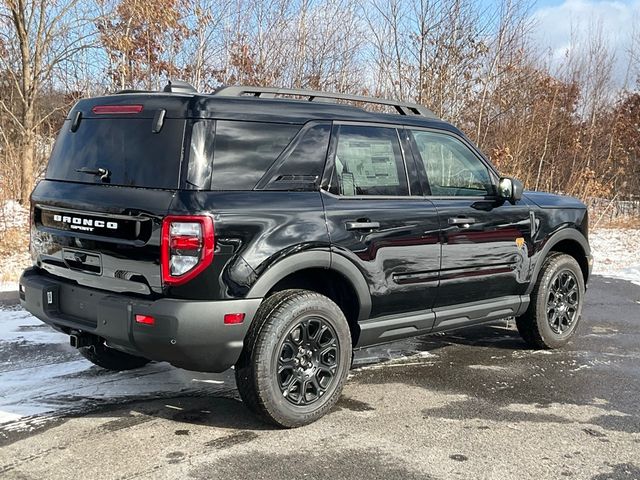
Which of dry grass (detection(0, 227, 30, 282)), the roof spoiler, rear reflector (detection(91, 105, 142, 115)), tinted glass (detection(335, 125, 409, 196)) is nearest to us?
rear reflector (detection(91, 105, 142, 115))

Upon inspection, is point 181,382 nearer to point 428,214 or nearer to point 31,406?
point 31,406

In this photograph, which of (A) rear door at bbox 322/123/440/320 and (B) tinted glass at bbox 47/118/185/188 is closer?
(B) tinted glass at bbox 47/118/185/188

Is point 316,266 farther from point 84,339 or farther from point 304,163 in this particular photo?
point 84,339

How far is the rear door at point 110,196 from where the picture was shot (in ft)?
11.1

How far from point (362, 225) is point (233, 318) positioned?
105 centimetres

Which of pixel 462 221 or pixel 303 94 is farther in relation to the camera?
pixel 462 221

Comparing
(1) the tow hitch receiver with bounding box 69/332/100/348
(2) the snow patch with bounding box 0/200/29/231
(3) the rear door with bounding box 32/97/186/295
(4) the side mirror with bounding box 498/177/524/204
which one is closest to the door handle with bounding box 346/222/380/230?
(3) the rear door with bounding box 32/97/186/295

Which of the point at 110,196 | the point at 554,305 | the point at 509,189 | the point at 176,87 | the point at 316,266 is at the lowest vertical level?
the point at 554,305

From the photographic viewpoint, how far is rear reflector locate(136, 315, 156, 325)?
3.29m

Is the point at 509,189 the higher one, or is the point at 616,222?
the point at 509,189

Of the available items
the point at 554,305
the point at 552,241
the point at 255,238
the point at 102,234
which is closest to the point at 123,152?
the point at 102,234

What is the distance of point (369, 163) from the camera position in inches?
167

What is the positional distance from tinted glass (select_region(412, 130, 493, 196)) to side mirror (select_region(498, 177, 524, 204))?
0.29ft

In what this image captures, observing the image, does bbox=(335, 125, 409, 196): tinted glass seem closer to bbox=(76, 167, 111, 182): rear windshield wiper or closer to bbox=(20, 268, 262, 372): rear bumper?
bbox=(20, 268, 262, 372): rear bumper
